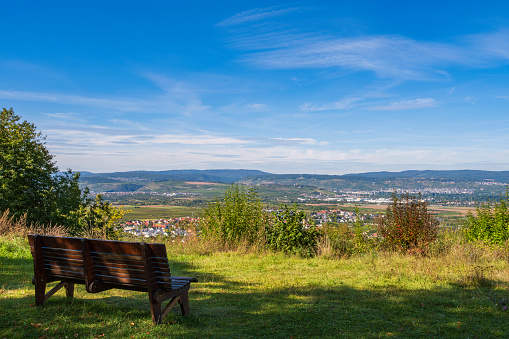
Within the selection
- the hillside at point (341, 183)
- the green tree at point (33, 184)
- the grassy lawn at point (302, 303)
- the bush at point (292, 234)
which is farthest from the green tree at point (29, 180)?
the hillside at point (341, 183)

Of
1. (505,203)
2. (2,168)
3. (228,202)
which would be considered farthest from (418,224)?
(2,168)

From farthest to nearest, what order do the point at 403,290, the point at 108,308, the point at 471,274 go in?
the point at 471,274
the point at 403,290
the point at 108,308

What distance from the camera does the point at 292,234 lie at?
10.6 m

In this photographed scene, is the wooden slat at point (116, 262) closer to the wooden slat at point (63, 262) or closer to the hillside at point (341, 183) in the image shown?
the wooden slat at point (63, 262)

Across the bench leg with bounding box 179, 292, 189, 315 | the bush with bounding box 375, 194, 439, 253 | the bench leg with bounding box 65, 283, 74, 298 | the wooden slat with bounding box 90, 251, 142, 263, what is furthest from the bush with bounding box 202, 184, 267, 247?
the wooden slat with bounding box 90, 251, 142, 263

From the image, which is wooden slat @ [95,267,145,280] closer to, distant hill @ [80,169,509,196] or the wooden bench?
the wooden bench

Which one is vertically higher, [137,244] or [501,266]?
[137,244]

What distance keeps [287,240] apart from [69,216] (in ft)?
52.2

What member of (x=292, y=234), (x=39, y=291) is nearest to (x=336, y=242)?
(x=292, y=234)

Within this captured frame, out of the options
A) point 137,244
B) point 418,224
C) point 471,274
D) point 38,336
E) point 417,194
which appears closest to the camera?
point 38,336

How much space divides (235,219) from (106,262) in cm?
705

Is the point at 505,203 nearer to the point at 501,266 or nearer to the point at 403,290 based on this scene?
the point at 501,266

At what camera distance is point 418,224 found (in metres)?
10.1

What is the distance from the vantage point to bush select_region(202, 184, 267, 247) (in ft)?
37.3
